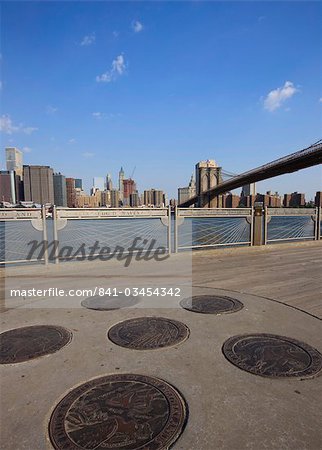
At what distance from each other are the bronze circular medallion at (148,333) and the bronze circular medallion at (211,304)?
0.72 m

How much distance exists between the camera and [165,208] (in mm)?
10172

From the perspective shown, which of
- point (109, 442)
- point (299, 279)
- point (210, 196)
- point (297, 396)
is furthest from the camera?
point (210, 196)

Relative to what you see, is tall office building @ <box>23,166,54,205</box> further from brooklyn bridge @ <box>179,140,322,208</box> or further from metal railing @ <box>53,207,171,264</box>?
metal railing @ <box>53,207,171,264</box>

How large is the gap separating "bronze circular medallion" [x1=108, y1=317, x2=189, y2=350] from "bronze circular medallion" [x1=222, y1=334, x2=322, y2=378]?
0.70 meters

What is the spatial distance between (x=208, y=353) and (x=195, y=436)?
1.31 meters

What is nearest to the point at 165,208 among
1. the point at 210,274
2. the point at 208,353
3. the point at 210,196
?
the point at 210,274

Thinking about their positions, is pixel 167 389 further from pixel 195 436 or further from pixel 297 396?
pixel 297 396

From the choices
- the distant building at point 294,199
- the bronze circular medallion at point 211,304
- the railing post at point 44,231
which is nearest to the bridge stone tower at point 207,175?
the distant building at point 294,199

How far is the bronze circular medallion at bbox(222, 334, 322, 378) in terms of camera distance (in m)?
3.07

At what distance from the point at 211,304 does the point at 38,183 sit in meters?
73.9

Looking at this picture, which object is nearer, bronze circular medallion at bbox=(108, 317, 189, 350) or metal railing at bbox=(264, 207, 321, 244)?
bronze circular medallion at bbox=(108, 317, 189, 350)

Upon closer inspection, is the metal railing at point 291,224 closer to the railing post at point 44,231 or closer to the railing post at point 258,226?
the railing post at point 258,226

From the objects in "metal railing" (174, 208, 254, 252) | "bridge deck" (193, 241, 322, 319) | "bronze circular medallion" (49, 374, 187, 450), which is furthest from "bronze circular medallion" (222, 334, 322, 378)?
"metal railing" (174, 208, 254, 252)

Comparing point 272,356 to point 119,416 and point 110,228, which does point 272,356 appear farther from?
point 110,228
